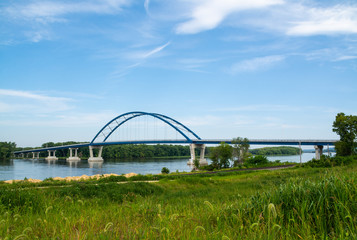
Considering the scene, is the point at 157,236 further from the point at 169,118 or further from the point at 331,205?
the point at 169,118

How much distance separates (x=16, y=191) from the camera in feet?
22.4

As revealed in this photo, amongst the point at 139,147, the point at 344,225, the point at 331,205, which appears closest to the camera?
the point at 344,225

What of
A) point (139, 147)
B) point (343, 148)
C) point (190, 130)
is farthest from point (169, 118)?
point (343, 148)

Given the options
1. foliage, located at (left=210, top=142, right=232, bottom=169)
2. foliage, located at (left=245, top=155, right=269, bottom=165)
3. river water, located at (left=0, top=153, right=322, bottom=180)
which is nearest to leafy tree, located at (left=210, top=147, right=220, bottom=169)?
foliage, located at (left=210, top=142, right=232, bottom=169)

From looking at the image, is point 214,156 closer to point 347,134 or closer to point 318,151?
point 347,134

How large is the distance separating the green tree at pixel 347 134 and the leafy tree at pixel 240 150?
55.6ft

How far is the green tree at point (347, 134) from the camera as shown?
52594 millimetres

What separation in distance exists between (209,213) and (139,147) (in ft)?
478

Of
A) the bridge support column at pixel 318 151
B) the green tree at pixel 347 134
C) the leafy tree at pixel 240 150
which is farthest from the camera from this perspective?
the bridge support column at pixel 318 151

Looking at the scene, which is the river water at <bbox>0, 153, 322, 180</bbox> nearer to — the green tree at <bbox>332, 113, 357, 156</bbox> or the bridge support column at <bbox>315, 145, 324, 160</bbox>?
the bridge support column at <bbox>315, 145, 324, 160</bbox>

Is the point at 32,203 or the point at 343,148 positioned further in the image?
the point at 343,148

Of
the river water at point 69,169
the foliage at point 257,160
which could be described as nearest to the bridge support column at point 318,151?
the river water at point 69,169

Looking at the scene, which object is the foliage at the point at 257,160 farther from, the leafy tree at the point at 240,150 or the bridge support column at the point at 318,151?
the bridge support column at the point at 318,151

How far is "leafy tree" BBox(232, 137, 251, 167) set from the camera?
2289 inches
